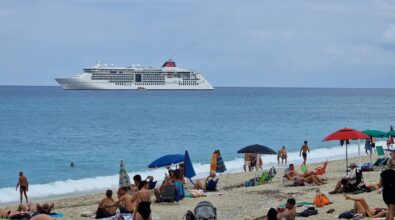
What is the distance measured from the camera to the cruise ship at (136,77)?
138375 millimetres

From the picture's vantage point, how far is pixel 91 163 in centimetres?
3212

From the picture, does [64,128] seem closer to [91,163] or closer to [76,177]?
[91,163]

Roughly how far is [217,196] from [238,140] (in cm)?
3046

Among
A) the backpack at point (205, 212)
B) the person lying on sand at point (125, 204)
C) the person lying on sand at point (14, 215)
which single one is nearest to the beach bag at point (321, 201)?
the backpack at point (205, 212)

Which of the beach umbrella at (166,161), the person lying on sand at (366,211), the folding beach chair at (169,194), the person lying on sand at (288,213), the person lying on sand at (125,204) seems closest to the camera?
the person lying on sand at (288,213)

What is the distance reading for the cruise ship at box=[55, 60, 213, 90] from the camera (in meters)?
138

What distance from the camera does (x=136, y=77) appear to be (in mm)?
141500

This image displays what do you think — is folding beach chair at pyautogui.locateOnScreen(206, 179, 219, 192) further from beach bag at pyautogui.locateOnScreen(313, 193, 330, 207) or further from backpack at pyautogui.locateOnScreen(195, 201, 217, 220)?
backpack at pyautogui.locateOnScreen(195, 201, 217, 220)

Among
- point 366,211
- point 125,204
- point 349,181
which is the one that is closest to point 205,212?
point 125,204

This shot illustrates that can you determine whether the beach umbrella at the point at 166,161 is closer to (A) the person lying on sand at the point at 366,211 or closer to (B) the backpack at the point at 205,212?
(B) the backpack at the point at 205,212

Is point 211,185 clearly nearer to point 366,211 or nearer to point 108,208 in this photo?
point 108,208

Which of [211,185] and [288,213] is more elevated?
[211,185]

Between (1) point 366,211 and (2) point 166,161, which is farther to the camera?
(2) point 166,161

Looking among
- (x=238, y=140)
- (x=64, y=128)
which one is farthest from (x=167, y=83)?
(x=238, y=140)
